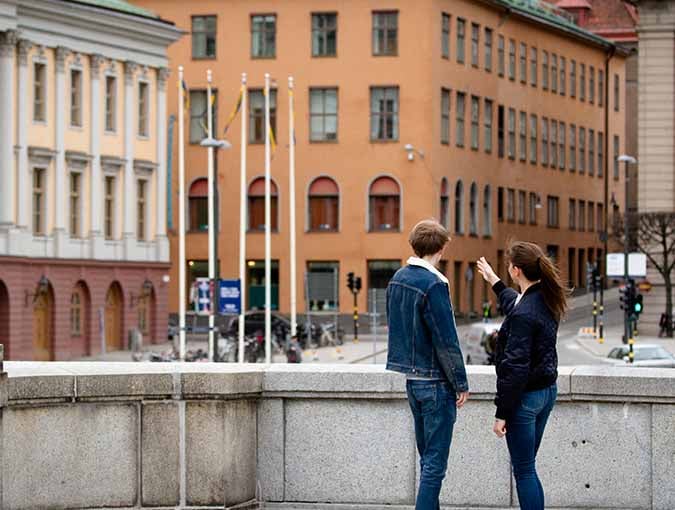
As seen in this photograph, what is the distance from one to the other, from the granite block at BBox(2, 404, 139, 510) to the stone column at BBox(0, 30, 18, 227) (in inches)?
2450

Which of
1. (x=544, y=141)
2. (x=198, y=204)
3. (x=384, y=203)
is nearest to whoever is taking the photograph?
(x=384, y=203)

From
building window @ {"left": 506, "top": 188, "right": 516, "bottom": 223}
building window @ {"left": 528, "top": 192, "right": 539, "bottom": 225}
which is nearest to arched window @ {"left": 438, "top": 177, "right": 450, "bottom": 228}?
building window @ {"left": 506, "top": 188, "right": 516, "bottom": 223}

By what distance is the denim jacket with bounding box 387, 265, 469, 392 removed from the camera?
1502 centimetres

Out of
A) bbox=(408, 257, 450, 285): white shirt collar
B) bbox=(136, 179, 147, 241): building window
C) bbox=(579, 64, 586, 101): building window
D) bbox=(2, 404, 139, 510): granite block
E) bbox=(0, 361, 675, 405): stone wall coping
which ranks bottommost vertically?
bbox=(2, 404, 139, 510): granite block

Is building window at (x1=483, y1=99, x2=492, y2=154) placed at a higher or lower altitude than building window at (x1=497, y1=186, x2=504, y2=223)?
higher

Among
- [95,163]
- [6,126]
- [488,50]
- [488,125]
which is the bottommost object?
[95,163]

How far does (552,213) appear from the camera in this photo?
127625mm

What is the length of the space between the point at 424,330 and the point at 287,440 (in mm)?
3092

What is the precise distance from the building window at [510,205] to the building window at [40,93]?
132 feet

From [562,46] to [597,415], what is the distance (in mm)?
111013

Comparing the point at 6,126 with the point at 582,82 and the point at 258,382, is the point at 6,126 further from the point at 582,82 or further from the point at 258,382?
the point at 258,382

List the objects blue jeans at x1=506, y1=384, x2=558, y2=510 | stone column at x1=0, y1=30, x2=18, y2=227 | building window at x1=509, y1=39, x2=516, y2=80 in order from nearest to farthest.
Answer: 1. blue jeans at x1=506, y1=384, x2=558, y2=510
2. stone column at x1=0, y1=30, x2=18, y2=227
3. building window at x1=509, y1=39, x2=516, y2=80

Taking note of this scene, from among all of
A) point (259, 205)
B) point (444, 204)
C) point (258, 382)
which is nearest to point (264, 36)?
point (259, 205)

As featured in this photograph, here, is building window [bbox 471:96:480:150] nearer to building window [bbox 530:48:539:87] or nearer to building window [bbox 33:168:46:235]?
building window [bbox 530:48:539:87]
